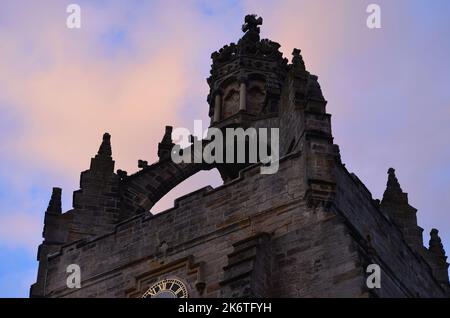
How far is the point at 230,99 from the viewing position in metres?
49.0

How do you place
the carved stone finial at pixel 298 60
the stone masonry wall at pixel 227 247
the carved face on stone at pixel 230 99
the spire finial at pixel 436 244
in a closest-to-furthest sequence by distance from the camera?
the stone masonry wall at pixel 227 247, the carved stone finial at pixel 298 60, the spire finial at pixel 436 244, the carved face on stone at pixel 230 99

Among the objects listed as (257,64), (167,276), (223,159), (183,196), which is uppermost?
(257,64)

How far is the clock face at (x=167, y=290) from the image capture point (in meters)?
36.2

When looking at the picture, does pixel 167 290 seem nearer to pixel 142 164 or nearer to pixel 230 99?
pixel 142 164

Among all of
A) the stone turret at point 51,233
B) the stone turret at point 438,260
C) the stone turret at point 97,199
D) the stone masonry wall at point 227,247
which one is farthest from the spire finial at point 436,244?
the stone turret at point 51,233

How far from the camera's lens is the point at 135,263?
1497 inches

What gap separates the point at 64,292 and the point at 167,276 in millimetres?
3400

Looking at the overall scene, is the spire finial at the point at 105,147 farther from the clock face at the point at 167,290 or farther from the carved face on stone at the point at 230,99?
the clock face at the point at 167,290

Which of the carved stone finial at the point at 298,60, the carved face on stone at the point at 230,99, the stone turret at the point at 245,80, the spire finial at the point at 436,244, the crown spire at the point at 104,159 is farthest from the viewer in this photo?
the carved face on stone at the point at 230,99

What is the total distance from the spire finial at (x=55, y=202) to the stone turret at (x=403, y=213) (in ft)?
32.1

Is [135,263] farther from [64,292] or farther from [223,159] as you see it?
[223,159]

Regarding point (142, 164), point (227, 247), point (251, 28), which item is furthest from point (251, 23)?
point (227, 247)

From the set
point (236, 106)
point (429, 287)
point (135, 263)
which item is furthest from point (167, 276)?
point (236, 106)

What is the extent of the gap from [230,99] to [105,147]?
6.23 m
